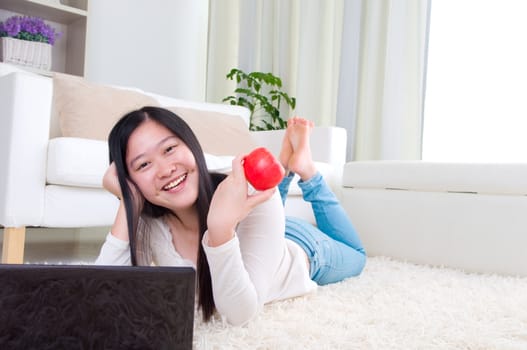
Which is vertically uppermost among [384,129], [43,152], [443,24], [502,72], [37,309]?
[443,24]

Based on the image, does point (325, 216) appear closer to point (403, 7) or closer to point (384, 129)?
point (384, 129)

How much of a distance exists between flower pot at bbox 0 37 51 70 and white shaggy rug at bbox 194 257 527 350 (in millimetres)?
2412

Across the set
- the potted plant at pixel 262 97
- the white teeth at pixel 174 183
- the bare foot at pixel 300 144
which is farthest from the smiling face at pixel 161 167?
the potted plant at pixel 262 97

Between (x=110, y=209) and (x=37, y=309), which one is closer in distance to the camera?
(x=37, y=309)

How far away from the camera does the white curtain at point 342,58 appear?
10.3 feet

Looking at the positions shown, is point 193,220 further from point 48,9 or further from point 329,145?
point 48,9

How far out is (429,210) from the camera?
1902 mm

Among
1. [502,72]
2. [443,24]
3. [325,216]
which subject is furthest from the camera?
[443,24]

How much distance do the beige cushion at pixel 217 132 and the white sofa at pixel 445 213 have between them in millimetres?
582

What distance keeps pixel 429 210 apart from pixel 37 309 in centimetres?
156

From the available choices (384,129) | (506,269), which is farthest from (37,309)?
(384,129)

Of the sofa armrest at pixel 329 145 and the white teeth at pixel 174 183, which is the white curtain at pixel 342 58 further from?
the white teeth at pixel 174 183

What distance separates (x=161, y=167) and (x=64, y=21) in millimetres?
2862

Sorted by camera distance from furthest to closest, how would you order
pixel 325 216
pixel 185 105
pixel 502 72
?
1. pixel 502 72
2. pixel 185 105
3. pixel 325 216
